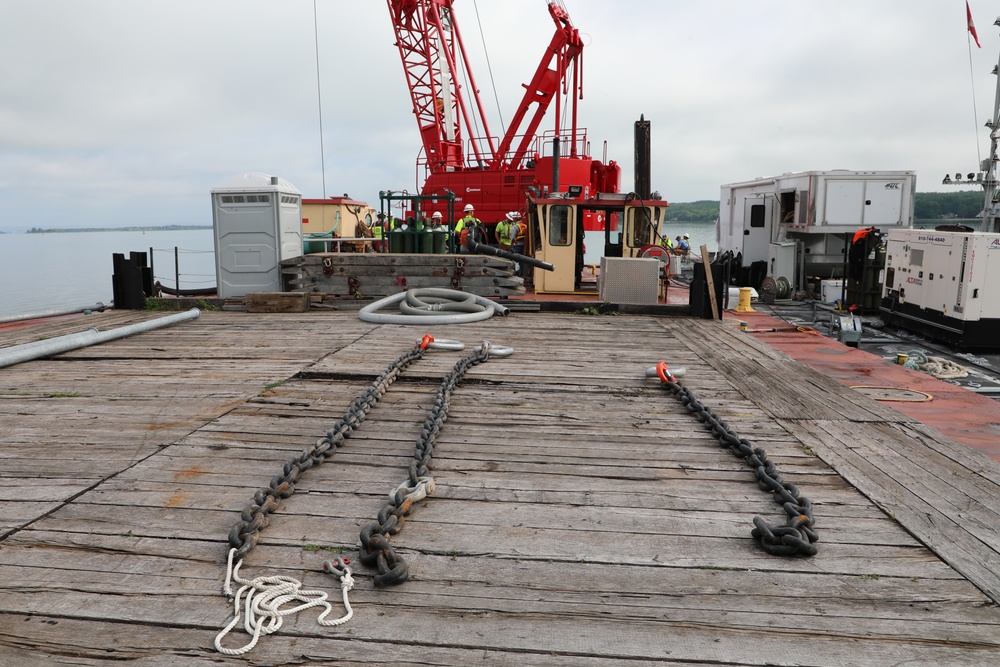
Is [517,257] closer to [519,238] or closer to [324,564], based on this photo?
[519,238]

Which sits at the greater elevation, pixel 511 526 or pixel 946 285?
pixel 946 285

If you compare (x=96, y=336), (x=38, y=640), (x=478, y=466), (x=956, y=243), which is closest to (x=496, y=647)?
(x=38, y=640)

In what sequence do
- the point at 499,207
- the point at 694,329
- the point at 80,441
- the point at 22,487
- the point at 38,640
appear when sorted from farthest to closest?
the point at 499,207
the point at 694,329
the point at 80,441
the point at 22,487
the point at 38,640

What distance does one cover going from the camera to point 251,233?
10.4 metres

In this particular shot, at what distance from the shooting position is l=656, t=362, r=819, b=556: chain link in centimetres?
261

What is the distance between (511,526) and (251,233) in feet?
28.3

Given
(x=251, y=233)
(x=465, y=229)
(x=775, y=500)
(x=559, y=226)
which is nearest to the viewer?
(x=775, y=500)

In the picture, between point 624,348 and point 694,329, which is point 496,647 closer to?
point 624,348

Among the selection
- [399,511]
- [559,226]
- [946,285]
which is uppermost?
[559,226]

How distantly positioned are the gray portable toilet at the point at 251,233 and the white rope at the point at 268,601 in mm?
8498

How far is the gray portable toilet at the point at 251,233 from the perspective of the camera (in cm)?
1026

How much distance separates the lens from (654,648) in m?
2.05

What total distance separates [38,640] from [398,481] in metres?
1.53

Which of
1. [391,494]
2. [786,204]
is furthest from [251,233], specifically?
[786,204]
